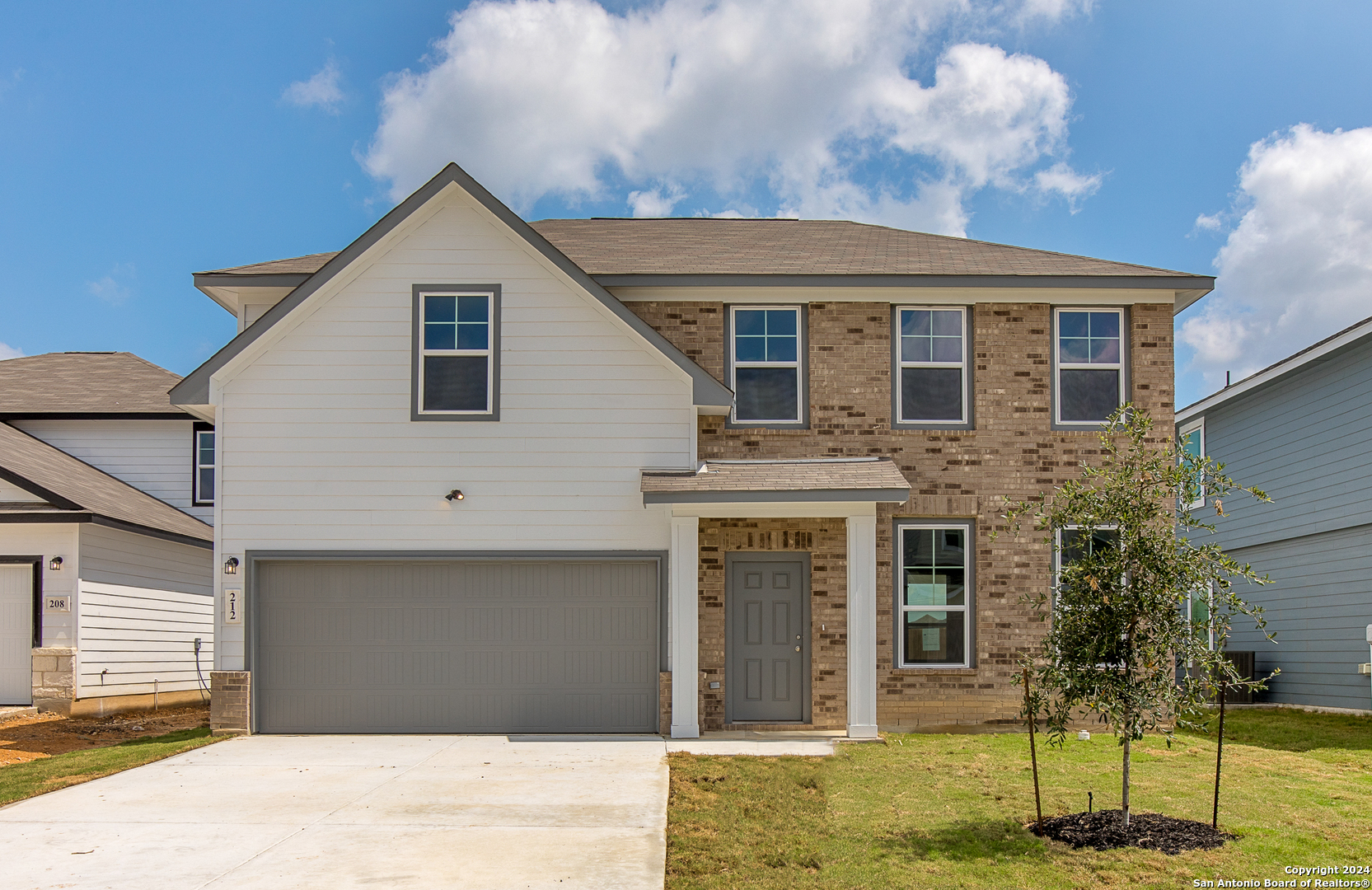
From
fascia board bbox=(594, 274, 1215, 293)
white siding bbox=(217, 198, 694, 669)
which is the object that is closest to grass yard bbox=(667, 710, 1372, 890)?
white siding bbox=(217, 198, 694, 669)

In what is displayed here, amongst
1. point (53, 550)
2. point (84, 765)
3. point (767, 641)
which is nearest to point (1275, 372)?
point (767, 641)

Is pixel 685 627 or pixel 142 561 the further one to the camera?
pixel 142 561

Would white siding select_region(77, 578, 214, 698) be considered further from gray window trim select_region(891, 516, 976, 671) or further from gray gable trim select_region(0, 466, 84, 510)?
gray window trim select_region(891, 516, 976, 671)

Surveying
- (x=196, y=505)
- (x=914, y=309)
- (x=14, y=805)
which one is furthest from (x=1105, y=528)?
(x=196, y=505)

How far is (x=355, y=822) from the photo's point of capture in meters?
8.35

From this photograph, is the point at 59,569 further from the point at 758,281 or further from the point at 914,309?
the point at 914,309

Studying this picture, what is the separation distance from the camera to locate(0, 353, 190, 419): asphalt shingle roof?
19.5 meters

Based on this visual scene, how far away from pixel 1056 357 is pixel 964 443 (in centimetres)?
170

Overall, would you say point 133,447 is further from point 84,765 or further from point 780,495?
point 780,495

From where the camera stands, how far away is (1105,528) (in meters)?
8.61

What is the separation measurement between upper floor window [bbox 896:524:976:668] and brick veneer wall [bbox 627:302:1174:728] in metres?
0.16

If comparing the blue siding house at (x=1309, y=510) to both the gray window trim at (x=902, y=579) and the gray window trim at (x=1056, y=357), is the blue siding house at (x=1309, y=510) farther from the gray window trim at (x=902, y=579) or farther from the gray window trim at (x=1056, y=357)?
the gray window trim at (x=902, y=579)

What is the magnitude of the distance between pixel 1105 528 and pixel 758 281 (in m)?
6.40

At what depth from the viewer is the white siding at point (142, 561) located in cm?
1609
